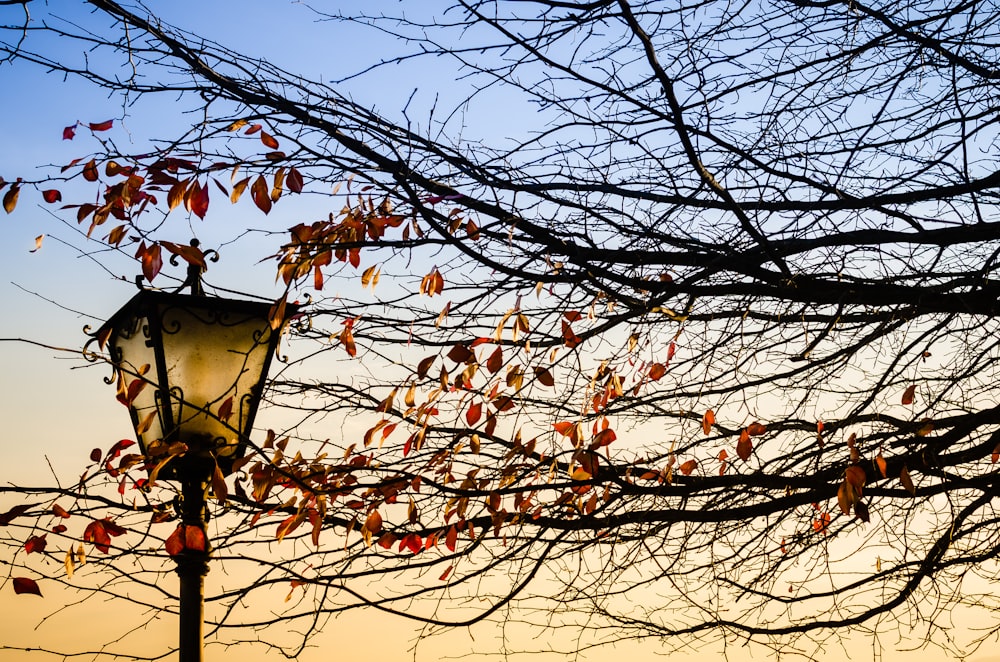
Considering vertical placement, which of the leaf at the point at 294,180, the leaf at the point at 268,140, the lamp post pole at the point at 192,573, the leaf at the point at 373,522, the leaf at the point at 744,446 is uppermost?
the leaf at the point at 268,140

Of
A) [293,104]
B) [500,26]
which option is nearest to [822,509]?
[500,26]

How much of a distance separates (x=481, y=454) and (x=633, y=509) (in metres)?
0.97

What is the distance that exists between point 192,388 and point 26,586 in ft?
5.43

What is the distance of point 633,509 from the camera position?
529 centimetres

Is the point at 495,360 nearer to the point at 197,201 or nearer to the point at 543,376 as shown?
the point at 543,376

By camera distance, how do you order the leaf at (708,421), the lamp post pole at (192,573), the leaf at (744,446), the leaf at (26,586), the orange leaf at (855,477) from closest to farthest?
1. the orange leaf at (855,477)
2. the lamp post pole at (192,573)
3. the leaf at (26,586)
4. the leaf at (744,446)
5. the leaf at (708,421)

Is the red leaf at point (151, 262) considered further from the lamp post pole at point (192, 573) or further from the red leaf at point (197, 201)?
the lamp post pole at point (192, 573)

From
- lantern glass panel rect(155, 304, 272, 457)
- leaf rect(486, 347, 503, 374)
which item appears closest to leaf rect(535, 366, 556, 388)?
leaf rect(486, 347, 503, 374)

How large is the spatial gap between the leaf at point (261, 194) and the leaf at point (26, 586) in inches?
97.4

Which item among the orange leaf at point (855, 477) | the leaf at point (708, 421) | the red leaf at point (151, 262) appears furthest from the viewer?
the leaf at point (708, 421)

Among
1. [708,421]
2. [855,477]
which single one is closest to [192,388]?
[708,421]

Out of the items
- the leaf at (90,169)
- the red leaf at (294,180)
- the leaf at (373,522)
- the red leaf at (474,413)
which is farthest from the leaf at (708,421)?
the leaf at (90,169)

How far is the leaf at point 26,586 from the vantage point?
484 cm

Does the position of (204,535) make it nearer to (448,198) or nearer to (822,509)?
(448,198)
